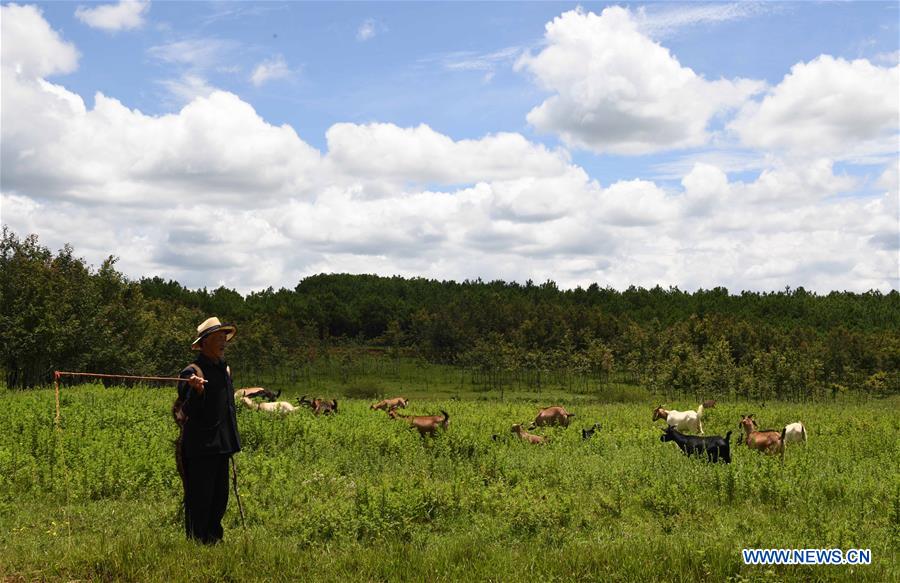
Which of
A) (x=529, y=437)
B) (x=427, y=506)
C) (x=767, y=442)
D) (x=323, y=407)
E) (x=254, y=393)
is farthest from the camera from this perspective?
(x=254, y=393)

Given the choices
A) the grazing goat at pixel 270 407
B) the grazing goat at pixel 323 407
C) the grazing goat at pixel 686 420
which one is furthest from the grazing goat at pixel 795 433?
the grazing goat at pixel 270 407

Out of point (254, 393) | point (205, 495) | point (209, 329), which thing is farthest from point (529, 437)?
point (254, 393)

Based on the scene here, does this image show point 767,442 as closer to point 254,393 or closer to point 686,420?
point 686,420

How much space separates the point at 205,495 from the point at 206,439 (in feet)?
2.28

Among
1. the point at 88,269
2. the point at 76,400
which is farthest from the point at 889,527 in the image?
the point at 88,269

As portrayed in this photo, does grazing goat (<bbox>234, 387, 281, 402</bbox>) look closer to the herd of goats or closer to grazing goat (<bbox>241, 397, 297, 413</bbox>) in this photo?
the herd of goats

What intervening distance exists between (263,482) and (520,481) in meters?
4.82

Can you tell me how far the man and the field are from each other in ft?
1.66

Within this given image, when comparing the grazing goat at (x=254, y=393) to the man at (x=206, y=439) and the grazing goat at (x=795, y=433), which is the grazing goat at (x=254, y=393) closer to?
the grazing goat at (x=795, y=433)

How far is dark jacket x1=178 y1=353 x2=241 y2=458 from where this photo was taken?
8.17 m

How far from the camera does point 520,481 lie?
A: 1319 cm

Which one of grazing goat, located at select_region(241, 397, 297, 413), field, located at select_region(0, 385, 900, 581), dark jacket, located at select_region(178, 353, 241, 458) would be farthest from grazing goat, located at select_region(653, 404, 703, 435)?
dark jacket, located at select_region(178, 353, 241, 458)

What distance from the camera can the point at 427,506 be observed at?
1015 cm

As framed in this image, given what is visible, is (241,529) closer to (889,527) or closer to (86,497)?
(86,497)
